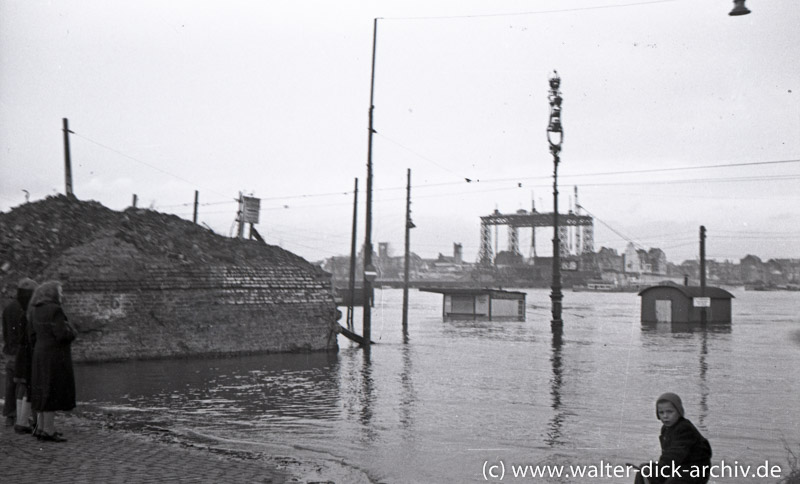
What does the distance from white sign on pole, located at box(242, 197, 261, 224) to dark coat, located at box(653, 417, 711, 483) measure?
23094 mm

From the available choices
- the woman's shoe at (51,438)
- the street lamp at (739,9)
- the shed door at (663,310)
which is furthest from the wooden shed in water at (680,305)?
the woman's shoe at (51,438)

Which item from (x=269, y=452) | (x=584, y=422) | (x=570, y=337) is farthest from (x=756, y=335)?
(x=269, y=452)

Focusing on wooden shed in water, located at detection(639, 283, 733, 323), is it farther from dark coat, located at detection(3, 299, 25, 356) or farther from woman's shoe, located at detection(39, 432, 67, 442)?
woman's shoe, located at detection(39, 432, 67, 442)

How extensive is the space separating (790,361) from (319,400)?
1654cm

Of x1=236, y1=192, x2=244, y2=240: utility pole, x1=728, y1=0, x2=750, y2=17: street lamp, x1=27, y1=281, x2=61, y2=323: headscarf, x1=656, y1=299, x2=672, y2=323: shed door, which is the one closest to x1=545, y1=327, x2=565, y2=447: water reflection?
x1=728, y1=0, x2=750, y2=17: street lamp

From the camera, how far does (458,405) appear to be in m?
13.5

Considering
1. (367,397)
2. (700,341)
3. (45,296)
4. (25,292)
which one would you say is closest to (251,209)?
(367,397)

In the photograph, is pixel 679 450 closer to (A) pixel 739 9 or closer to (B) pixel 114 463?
(A) pixel 739 9

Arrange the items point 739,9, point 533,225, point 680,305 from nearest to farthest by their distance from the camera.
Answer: point 739,9 → point 680,305 → point 533,225

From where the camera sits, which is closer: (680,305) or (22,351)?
(22,351)

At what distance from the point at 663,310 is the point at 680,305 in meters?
1.30

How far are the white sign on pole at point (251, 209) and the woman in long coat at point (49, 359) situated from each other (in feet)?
63.7

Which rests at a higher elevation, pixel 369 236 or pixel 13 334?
pixel 369 236

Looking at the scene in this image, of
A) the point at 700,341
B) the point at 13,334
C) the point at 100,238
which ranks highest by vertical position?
the point at 100,238
